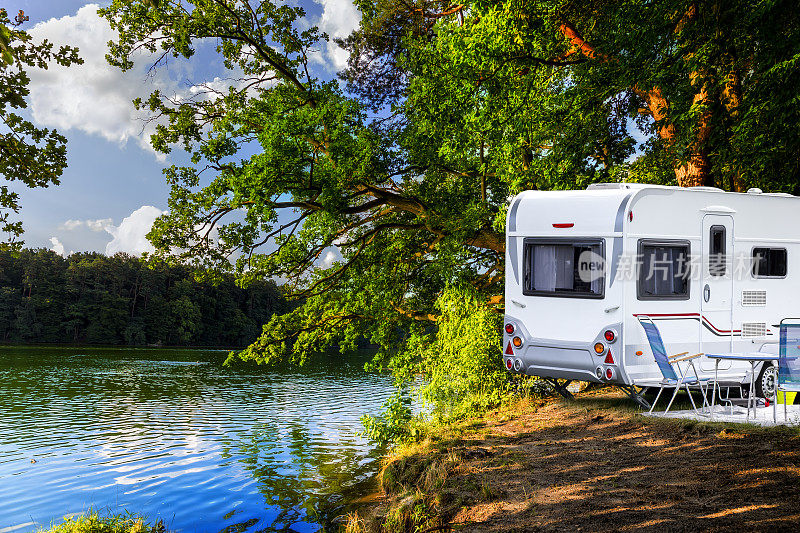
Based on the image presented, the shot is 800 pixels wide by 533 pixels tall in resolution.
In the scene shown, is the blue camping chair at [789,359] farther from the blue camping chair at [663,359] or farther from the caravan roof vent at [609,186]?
the caravan roof vent at [609,186]

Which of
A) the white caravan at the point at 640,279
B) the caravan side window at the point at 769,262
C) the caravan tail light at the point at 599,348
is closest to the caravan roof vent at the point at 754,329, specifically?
the white caravan at the point at 640,279

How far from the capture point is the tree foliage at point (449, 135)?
10.9 metres

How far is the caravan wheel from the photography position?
9047mm

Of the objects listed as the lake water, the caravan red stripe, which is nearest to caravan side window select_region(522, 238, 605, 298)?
the caravan red stripe

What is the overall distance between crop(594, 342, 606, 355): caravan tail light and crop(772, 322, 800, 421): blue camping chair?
209 cm

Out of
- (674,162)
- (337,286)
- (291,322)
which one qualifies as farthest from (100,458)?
(674,162)

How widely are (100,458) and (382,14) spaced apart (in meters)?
15.0

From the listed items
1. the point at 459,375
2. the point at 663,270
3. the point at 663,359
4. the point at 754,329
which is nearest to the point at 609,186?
the point at 663,270

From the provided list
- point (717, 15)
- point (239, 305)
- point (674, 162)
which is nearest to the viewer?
point (717, 15)

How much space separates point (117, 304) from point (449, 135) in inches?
2954

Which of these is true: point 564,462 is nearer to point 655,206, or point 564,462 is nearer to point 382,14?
point 655,206

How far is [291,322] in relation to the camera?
16.8 meters

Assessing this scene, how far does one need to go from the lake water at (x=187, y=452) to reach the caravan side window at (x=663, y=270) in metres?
5.98

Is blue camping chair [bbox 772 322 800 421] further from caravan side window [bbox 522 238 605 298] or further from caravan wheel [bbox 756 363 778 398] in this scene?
caravan side window [bbox 522 238 605 298]
